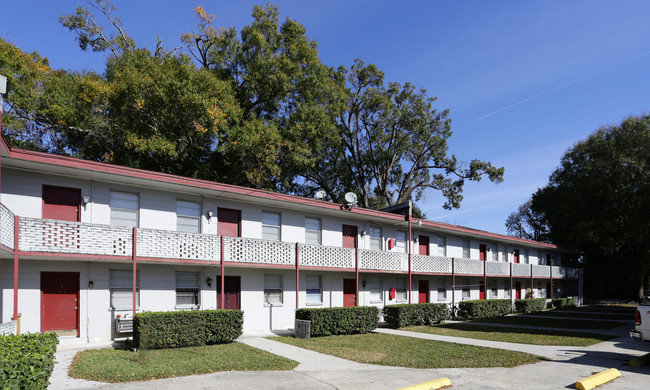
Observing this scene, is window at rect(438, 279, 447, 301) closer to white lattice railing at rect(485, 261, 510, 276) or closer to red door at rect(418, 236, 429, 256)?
red door at rect(418, 236, 429, 256)

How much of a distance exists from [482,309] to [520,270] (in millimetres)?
10112

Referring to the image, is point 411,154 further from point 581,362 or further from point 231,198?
point 581,362

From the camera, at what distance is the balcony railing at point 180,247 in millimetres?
12805

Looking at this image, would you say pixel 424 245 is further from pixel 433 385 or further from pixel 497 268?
pixel 433 385

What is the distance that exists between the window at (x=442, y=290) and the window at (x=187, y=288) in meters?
17.1

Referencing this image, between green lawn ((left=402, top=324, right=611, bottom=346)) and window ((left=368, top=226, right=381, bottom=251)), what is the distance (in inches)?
201

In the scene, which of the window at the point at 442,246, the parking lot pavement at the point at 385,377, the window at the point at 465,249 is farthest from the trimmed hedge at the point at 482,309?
the parking lot pavement at the point at 385,377

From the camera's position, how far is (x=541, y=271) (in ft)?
121

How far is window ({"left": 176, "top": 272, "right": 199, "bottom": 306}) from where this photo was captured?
1708 centimetres

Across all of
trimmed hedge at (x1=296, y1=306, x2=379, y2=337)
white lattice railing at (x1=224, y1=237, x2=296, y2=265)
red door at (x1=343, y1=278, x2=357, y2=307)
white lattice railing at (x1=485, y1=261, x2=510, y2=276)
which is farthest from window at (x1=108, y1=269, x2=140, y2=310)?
white lattice railing at (x1=485, y1=261, x2=510, y2=276)

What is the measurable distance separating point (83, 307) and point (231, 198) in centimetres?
652

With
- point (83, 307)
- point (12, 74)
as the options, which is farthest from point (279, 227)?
point (12, 74)

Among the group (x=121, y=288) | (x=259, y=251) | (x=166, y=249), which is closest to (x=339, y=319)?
(x=259, y=251)

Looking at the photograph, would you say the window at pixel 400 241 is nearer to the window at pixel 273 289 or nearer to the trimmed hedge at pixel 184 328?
the window at pixel 273 289
